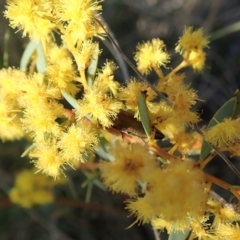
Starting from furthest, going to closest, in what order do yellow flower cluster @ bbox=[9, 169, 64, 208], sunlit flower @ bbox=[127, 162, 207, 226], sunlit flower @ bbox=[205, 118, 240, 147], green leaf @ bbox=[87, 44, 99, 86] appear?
1. yellow flower cluster @ bbox=[9, 169, 64, 208]
2. green leaf @ bbox=[87, 44, 99, 86]
3. sunlit flower @ bbox=[205, 118, 240, 147]
4. sunlit flower @ bbox=[127, 162, 207, 226]

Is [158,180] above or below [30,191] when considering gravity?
above

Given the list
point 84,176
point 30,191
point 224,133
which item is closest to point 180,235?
point 224,133

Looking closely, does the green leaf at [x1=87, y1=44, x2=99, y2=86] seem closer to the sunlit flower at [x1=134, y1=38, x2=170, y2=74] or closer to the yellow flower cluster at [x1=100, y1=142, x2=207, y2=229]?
the sunlit flower at [x1=134, y1=38, x2=170, y2=74]

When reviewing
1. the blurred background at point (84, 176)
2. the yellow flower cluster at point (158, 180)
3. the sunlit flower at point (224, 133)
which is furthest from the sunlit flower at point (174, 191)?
the blurred background at point (84, 176)

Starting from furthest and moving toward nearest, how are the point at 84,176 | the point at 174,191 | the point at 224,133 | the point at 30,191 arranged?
the point at 84,176
the point at 30,191
the point at 224,133
the point at 174,191

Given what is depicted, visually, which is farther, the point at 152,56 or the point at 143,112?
the point at 152,56

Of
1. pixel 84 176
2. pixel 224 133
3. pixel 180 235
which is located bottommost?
pixel 84 176

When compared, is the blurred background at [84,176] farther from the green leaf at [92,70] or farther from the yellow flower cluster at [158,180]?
the yellow flower cluster at [158,180]

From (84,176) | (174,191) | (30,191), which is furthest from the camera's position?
(84,176)

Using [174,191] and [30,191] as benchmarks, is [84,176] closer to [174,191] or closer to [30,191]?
[30,191]

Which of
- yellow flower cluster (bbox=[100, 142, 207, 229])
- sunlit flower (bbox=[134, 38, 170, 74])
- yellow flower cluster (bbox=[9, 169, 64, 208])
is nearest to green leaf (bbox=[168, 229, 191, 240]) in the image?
yellow flower cluster (bbox=[100, 142, 207, 229])
